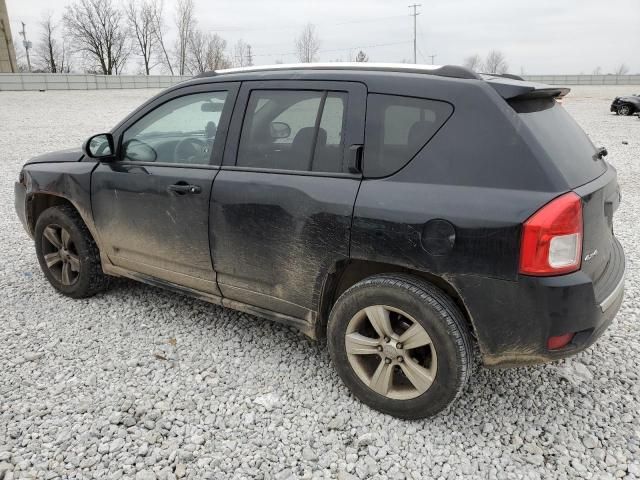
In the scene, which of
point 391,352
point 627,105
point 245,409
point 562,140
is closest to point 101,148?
point 245,409

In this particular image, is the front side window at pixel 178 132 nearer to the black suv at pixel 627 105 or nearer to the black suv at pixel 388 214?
the black suv at pixel 388 214

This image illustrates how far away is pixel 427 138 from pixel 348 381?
1.37 meters

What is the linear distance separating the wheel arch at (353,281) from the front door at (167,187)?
31.4 inches

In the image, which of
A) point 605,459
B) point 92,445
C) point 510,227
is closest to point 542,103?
point 510,227

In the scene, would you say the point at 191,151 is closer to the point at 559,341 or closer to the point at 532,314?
the point at 532,314

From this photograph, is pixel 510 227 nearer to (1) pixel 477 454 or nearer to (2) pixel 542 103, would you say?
(2) pixel 542 103

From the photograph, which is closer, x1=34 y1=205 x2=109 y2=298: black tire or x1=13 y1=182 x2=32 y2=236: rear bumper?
x1=34 y1=205 x2=109 y2=298: black tire

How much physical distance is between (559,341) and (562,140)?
983 mm

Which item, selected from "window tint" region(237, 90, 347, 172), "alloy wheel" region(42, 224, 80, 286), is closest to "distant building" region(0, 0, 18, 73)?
"alloy wheel" region(42, 224, 80, 286)

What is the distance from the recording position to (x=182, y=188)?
3178mm

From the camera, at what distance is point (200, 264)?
129 inches

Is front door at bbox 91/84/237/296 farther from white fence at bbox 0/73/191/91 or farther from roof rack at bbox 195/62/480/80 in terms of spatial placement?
white fence at bbox 0/73/191/91

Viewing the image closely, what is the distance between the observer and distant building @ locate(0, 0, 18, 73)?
4825 centimetres

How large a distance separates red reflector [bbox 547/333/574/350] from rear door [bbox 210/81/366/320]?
104cm
